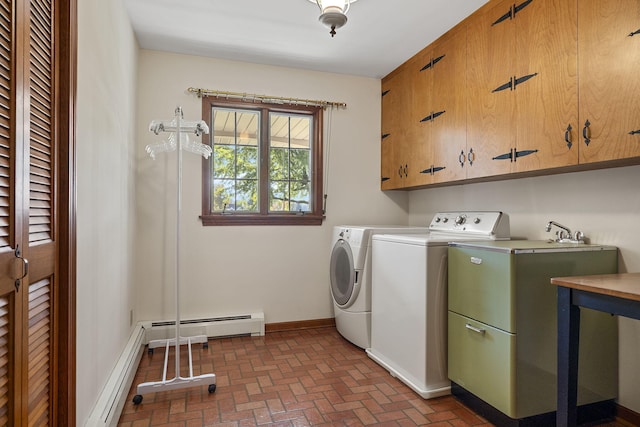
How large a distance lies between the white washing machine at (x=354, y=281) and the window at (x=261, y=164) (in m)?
0.54

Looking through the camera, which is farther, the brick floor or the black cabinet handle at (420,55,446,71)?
the black cabinet handle at (420,55,446,71)

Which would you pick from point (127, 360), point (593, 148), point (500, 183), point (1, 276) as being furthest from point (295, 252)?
point (1, 276)

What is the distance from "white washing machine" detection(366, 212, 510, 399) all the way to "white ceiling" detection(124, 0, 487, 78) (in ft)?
Answer: 4.57

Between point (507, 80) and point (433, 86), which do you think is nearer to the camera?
point (507, 80)

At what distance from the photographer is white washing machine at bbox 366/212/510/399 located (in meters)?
2.16

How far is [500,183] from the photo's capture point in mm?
2670

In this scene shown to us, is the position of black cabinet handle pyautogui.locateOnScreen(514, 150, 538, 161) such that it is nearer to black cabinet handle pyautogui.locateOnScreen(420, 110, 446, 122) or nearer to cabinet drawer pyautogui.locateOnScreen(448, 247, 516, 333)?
cabinet drawer pyautogui.locateOnScreen(448, 247, 516, 333)

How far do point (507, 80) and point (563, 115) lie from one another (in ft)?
1.48

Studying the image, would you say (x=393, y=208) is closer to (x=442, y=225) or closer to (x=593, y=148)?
(x=442, y=225)

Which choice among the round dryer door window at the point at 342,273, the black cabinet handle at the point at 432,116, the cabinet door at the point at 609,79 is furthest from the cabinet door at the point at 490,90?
the round dryer door window at the point at 342,273

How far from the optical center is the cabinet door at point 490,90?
218 centimetres

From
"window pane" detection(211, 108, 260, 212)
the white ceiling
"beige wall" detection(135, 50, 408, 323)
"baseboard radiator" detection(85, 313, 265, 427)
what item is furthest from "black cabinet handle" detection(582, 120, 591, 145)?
"baseboard radiator" detection(85, 313, 265, 427)

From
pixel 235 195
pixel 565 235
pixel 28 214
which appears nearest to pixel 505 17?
pixel 565 235

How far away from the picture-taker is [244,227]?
10.8 ft
